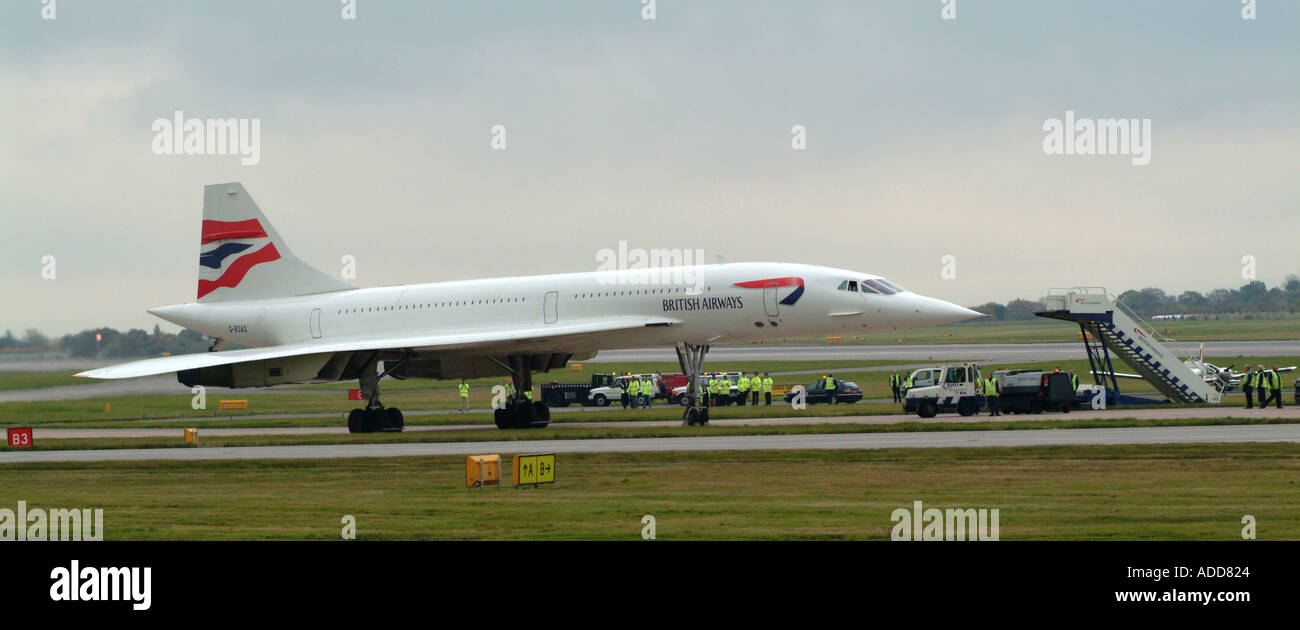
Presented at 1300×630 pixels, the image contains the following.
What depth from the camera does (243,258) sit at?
4784cm

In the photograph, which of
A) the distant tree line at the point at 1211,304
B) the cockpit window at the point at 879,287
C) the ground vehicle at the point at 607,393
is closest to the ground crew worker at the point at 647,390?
the ground vehicle at the point at 607,393

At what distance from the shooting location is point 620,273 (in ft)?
132

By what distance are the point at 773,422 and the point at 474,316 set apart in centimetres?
988

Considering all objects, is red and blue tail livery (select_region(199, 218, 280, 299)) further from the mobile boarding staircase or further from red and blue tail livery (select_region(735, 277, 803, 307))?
the mobile boarding staircase

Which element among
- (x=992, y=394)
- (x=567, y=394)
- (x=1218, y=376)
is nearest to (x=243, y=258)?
(x=567, y=394)

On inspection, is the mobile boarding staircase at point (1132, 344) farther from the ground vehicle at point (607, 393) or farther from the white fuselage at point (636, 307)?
the ground vehicle at point (607, 393)

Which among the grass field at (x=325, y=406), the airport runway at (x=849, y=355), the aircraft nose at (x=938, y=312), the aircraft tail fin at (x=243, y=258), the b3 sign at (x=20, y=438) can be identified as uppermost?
the aircraft tail fin at (x=243, y=258)

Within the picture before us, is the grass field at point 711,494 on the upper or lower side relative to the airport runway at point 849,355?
lower

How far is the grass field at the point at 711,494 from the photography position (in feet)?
57.6

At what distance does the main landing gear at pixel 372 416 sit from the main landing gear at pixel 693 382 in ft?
28.9

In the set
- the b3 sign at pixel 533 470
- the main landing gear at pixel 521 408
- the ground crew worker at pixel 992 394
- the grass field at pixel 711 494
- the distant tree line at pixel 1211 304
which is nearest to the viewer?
the grass field at pixel 711 494

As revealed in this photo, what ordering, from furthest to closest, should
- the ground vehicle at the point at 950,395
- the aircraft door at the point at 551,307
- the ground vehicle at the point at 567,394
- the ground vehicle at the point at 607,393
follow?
the ground vehicle at the point at 567,394 → the ground vehicle at the point at 607,393 → the ground vehicle at the point at 950,395 → the aircraft door at the point at 551,307
